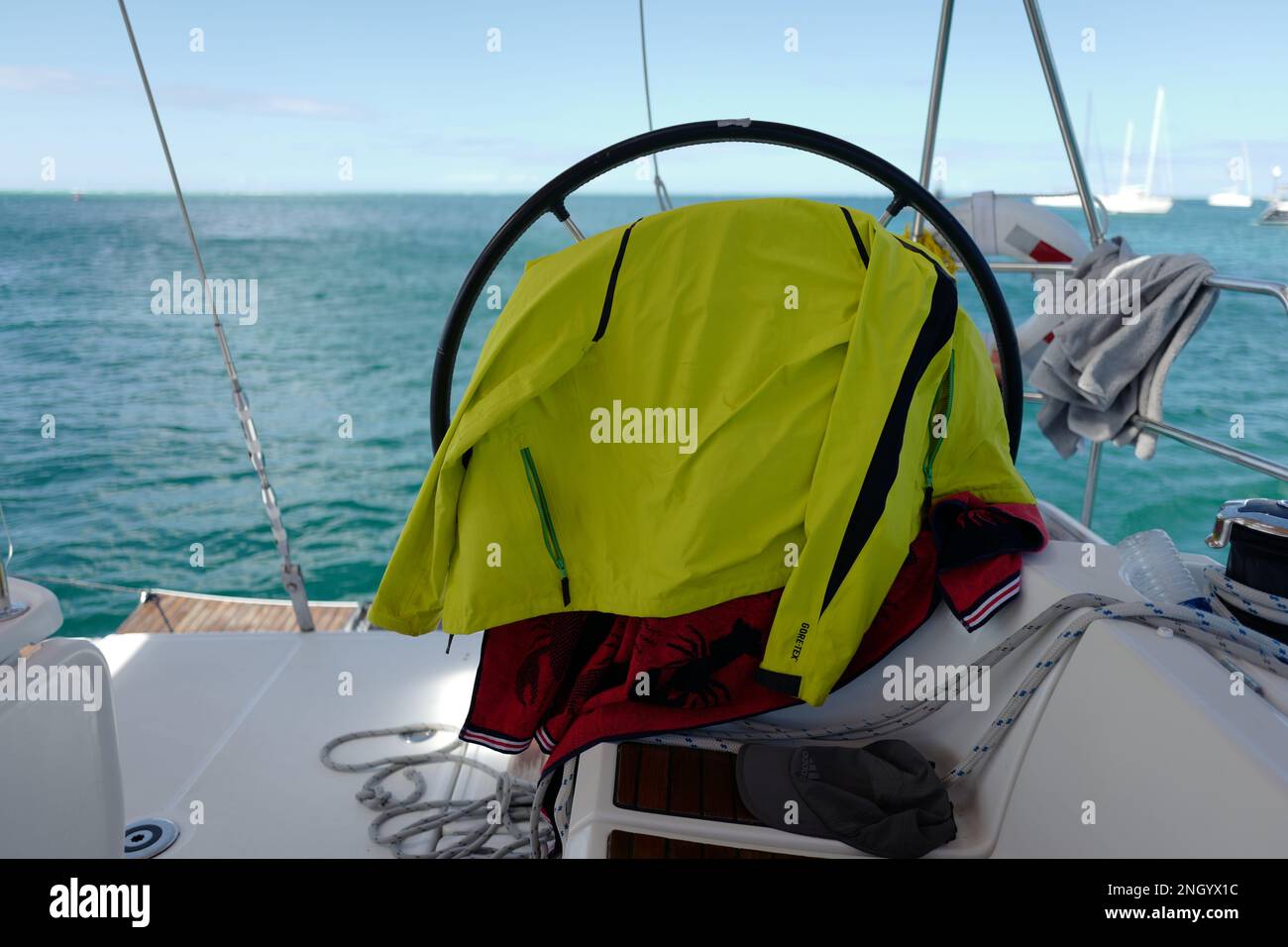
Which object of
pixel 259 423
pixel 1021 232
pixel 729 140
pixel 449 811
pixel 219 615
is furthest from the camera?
pixel 259 423

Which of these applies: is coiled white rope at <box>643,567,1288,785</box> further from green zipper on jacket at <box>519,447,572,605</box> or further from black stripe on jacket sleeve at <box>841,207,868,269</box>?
black stripe on jacket sleeve at <box>841,207,868,269</box>

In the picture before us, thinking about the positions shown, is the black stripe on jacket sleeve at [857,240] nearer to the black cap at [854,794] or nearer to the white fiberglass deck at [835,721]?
the white fiberglass deck at [835,721]

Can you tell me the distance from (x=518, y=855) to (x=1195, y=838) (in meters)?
0.83

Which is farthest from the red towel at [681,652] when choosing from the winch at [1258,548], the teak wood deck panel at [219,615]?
the teak wood deck panel at [219,615]

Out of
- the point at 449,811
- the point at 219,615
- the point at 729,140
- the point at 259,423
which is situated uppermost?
the point at 729,140

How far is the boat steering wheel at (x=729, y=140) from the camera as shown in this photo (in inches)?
44.9

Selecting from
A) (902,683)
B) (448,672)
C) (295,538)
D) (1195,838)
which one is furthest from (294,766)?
(295,538)

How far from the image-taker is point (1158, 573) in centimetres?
85

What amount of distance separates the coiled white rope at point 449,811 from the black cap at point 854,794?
397 mm

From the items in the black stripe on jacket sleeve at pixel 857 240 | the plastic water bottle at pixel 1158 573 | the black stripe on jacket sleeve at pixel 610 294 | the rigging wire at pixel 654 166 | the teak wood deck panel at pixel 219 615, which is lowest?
the teak wood deck panel at pixel 219 615

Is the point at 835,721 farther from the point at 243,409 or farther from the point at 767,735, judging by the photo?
the point at 243,409

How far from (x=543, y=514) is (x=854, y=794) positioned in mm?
401

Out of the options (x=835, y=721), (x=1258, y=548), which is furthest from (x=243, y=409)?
(x=1258, y=548)

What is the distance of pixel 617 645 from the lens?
96 cm
